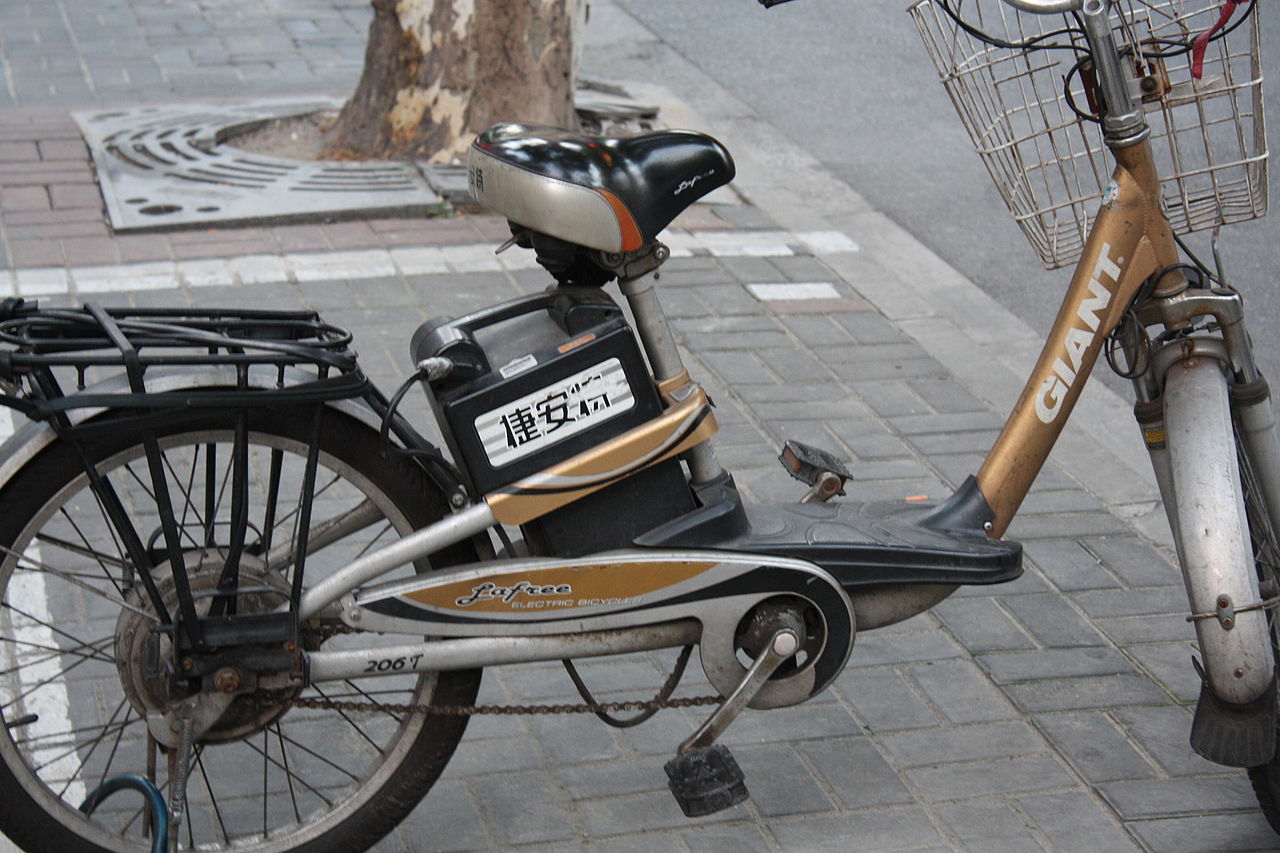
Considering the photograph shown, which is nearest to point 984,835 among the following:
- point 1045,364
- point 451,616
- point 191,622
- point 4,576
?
point 1045,364

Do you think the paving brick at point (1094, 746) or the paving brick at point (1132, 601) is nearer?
the paving brick at point (1094, 746)

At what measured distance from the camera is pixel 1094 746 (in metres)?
3.12

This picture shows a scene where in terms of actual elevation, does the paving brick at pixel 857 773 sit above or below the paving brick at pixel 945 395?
above

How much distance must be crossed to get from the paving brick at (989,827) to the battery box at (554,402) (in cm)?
88

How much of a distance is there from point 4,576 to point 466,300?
3.01 meters

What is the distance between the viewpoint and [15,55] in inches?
326

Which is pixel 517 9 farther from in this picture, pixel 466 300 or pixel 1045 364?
pixel 1045 364

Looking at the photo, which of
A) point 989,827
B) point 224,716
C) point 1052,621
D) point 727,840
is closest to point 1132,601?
point 1052,621

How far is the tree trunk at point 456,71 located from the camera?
21.7 feet

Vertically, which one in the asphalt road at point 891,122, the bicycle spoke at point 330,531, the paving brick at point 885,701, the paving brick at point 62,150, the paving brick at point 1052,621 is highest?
the bicycle spoke at point 330,531

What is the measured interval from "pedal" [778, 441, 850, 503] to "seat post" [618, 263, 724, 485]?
0.28 meters

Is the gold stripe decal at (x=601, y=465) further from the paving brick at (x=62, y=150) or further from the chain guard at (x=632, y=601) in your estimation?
the paving brick at (x=62, y=150)

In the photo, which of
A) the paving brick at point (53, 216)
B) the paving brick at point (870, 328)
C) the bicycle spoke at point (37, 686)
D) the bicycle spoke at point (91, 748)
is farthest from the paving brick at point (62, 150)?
the bicycle spoke at point (91, 748)

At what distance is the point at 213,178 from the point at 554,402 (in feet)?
14.5
